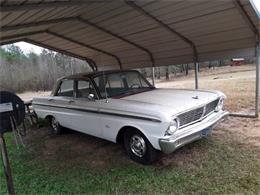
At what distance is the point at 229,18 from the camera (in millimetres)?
6555

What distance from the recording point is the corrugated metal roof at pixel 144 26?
6.15 metres

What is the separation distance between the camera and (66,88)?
662 cm

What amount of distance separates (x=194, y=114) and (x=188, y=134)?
478mm

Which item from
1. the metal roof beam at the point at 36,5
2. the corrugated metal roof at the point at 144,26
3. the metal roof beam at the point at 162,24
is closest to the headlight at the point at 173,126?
the corrugated metal roof at the point at 144,26

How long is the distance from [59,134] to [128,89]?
2698 millimetres

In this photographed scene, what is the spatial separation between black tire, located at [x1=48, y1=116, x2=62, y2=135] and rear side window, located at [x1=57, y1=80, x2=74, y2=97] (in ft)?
2.64

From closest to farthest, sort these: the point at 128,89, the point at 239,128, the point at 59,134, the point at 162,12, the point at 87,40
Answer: the point at 128,89, the point at 239,128, the point at 162,12, the point at 59,134, the point at 87,40

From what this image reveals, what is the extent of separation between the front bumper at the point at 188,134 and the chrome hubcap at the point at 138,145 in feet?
1.84

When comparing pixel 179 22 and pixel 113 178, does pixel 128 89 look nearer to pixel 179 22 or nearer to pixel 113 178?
pixel 113 178

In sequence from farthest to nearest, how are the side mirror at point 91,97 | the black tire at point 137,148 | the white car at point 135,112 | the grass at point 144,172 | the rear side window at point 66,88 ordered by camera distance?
1. the rear side window at point 66,88
2. the side mirror at point 91,97
3. the black tire at point 137,148
4. the white car at point 135,112
5. the grass at point 144,172

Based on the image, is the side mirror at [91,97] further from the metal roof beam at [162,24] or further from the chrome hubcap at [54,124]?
the metal roof beam at [162,24]

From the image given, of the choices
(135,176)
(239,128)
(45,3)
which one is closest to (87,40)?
(45,3)

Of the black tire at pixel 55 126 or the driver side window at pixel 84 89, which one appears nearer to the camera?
the driver side window at pixel 84 89

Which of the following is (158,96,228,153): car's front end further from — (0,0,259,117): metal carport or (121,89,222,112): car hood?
(0,0,259,117): metal carport
